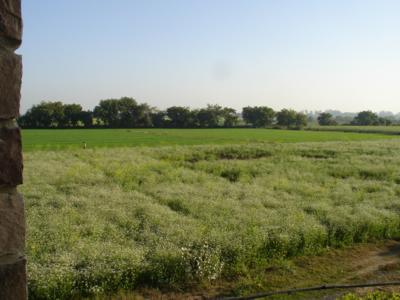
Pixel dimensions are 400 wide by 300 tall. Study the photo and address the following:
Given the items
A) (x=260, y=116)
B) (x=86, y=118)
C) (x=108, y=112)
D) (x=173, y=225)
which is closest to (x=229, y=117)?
(x=260, y=116)

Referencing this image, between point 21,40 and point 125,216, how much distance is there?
793cm

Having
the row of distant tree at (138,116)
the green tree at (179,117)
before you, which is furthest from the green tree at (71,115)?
the green tree at (179,117)

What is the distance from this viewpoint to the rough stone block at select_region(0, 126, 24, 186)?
1.65 metres

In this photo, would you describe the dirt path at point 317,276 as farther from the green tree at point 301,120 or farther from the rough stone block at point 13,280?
the green tree at point 301,120

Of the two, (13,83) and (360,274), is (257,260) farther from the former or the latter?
(13,83)

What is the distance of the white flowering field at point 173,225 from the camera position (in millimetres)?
6023

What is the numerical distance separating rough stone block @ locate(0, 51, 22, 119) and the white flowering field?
4660 millimetres

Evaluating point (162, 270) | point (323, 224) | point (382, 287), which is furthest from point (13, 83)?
point (323, 224)

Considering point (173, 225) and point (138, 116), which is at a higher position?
point (138, 116)

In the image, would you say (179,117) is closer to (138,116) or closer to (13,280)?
(138,116)

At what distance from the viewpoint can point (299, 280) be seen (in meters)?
6.33

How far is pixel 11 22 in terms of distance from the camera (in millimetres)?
1750

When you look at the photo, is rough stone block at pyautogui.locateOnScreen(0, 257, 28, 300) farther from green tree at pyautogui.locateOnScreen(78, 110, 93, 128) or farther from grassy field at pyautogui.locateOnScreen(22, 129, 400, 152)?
green tree at pyautogui.locateOnScreen(78, 110, 93, 128)

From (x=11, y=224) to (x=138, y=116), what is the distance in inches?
4145
